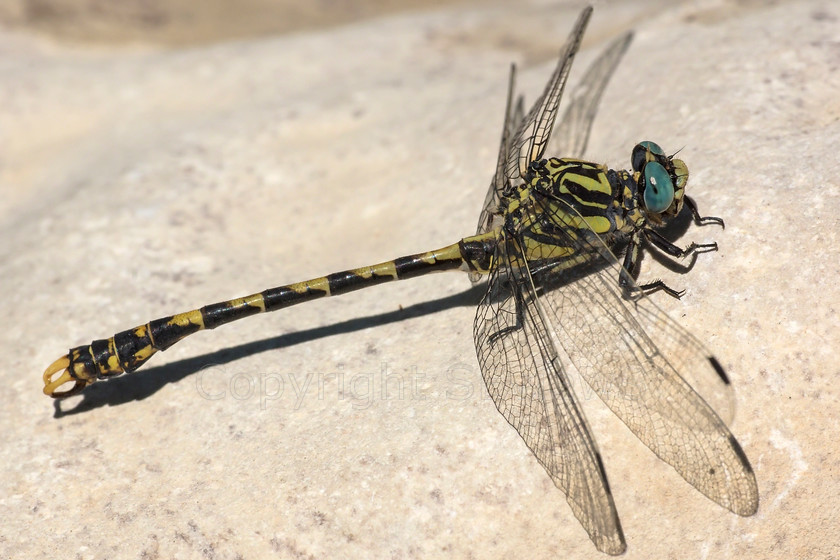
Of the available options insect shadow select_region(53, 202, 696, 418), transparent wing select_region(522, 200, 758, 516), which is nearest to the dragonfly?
transparent wing select_region(522, 200, 758, 516)

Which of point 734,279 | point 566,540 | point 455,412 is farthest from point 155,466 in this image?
point 734,279

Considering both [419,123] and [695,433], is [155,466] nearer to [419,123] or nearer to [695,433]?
[695,433]

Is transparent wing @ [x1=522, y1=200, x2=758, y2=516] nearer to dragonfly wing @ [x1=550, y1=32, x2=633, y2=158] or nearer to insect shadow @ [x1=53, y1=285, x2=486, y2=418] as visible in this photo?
insect shadow @ [x1=53, y1=285, x2=486, y2=418]

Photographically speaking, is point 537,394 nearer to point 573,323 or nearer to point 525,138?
point 573,323

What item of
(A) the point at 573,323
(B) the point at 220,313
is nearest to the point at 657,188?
(A) the point at 573,323

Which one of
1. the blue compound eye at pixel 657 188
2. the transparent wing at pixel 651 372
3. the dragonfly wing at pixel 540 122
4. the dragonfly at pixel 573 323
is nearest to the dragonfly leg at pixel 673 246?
the dragonfly at pixel 573 323

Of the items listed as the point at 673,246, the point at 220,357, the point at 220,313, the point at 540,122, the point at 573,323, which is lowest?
the point at 220,357
